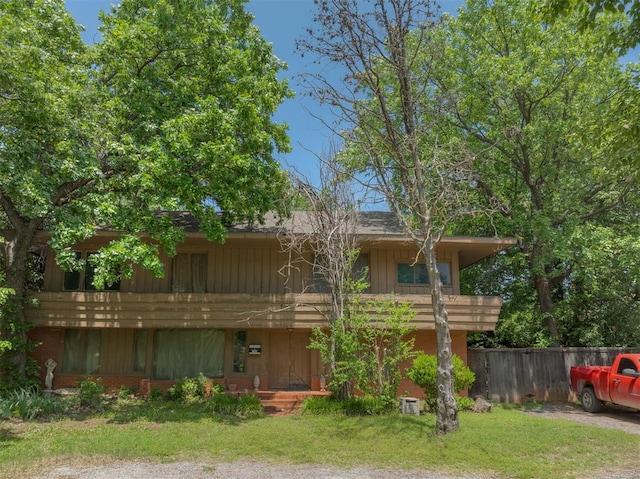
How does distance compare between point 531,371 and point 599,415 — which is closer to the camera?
point 599,415

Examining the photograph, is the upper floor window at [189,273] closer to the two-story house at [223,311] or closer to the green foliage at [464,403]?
the two-story house at [223,311]

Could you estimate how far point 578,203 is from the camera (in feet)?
52.4

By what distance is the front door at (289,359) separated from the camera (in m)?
14.9

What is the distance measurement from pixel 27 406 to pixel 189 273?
20.0 ft

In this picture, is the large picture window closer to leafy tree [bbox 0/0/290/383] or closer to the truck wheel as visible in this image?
leafy tree [bbox 0/0/290/383]

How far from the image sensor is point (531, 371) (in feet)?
49.2

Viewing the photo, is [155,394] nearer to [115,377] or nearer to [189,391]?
[189,391]

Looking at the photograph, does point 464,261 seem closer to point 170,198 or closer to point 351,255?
point 351,255

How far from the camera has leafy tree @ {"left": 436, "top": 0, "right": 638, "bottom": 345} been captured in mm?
15609

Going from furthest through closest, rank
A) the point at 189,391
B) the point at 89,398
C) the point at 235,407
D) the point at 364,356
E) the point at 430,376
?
the point at 189,391
the point at 364,356
the point at 430,376
the point at 89,398
the point at 235,407

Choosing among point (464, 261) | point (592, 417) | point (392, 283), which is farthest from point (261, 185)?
point (592, 417)

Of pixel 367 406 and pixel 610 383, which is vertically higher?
pixel 610 383

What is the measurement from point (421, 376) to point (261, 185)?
693cm

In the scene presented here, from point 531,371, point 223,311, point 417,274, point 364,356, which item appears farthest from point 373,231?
point 531,371
